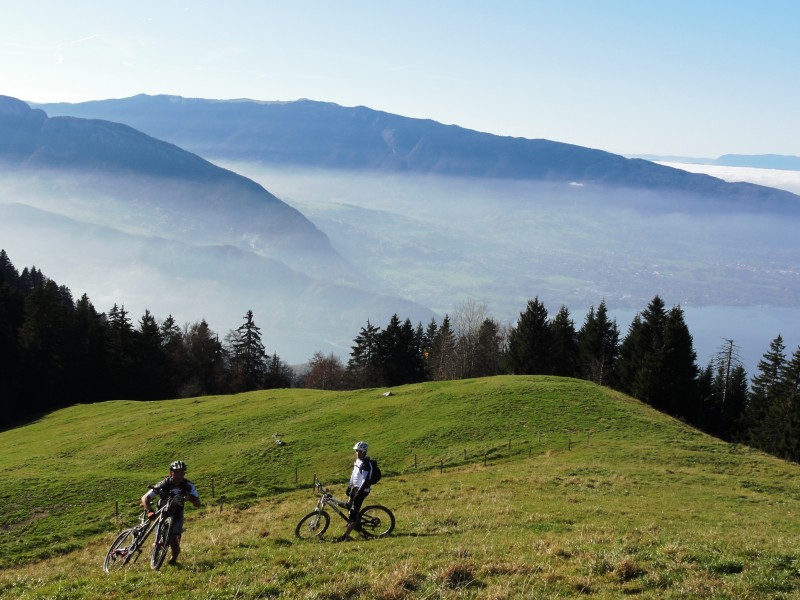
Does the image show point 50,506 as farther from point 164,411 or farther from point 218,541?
point 164,411

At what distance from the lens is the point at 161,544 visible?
13930 millimetres

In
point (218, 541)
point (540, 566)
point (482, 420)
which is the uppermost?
point (540, 566)

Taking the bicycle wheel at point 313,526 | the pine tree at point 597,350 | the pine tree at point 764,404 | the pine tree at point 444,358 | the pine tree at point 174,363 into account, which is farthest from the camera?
the pine tree at point 444,358

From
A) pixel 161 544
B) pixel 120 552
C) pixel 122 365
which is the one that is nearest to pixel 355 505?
pixel 161 544

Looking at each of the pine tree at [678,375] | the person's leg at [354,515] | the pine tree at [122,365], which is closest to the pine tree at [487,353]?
the pine tree at [678,375]

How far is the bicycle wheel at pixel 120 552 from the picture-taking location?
14.7m

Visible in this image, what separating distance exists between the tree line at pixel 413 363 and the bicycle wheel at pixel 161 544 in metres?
58.5

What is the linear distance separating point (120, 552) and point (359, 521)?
6147mm

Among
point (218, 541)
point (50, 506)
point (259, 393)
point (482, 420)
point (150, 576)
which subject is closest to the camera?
point (150, 576)

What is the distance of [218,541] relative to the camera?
1789cm

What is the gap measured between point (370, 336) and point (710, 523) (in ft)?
265

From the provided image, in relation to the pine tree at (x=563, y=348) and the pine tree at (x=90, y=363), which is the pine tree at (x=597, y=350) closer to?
the pine tree at (x=563, y=348)

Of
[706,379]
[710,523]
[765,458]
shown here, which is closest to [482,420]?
[765,458]

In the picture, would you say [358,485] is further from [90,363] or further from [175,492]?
[90,363]
